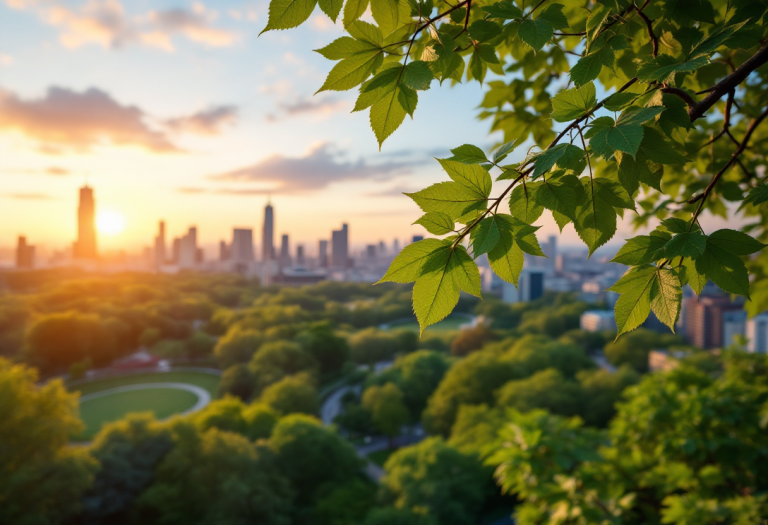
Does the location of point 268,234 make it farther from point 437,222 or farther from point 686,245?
point 686,245

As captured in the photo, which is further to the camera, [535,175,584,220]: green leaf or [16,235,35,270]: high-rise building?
[16,235,35,270]: high-rise building

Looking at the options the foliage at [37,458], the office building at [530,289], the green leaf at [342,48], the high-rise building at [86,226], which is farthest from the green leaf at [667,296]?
the high-rise building at [86,226]

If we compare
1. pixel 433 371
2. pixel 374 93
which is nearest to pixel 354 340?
pixel 433 371

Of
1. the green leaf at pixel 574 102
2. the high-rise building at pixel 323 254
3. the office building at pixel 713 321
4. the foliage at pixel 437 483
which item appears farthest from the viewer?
the high-rise building at pixel 323 254

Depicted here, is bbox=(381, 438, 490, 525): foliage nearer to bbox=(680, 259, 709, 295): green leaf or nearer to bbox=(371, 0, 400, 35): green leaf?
bbox=(680, 259, 709, 295): green leaf

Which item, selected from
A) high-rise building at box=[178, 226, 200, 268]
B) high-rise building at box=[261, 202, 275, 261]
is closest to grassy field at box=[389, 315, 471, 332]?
high-rise building at box=[261, 202, 275, 261]

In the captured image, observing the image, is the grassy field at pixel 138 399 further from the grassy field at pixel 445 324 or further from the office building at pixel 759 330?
the office building at pixel 759 330
